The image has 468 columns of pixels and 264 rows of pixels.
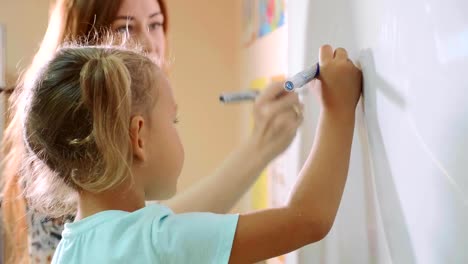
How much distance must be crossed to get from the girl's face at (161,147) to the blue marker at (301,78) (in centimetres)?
14

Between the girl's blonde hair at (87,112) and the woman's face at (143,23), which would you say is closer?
the girl's blonde hair at (87,112)

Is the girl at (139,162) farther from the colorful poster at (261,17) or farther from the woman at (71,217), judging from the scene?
the colorful poster at (261,17)

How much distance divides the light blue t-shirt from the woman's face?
16.0 inches

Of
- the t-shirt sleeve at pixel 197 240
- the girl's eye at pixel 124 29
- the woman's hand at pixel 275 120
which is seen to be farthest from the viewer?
the girl's eye at pixel 124 29

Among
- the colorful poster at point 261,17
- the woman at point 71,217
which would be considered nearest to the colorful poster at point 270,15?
the colorful poster at point 261,17

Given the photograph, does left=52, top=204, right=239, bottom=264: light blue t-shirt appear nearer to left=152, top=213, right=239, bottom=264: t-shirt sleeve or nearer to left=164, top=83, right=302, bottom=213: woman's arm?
left=152, top=213, right=239, bottom=264: t-shirt sleeve

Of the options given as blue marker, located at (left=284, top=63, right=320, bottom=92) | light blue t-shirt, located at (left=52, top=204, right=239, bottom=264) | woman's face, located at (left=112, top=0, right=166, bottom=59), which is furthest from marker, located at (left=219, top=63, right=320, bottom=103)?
woman's face, located at (left=112, top=0, right=166, bottom=59)

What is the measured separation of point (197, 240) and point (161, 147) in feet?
0.41

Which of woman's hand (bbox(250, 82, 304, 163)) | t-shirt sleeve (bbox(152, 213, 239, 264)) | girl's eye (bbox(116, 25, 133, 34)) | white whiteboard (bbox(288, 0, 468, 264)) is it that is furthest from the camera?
girl's eye (bbox(116, 25, 133, 34))

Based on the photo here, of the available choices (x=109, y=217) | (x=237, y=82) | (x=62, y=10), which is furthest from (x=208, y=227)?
(x=237, y=82)

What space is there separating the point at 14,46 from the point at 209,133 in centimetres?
65

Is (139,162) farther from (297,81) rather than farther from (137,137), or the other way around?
(297,81)

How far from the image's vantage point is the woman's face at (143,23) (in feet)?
2.90

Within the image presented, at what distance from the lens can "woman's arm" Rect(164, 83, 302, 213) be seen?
0.57 meters
